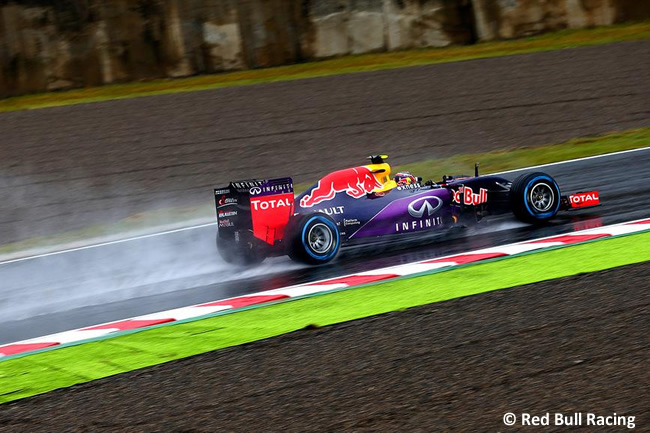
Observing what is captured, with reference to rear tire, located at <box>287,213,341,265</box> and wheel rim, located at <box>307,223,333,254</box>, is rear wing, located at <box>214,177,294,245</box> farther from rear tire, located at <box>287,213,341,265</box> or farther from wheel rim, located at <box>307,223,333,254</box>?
wheel rim, located at <box>307,223,333,254</box>

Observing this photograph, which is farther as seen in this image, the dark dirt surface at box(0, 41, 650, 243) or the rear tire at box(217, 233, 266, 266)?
the dark dirt surface at box(0, 41, 650, 243)

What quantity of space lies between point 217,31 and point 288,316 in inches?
628

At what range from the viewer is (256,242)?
353 inches

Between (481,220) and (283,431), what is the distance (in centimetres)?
589

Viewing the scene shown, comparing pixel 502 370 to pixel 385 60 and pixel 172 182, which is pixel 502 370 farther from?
pixel 385 60

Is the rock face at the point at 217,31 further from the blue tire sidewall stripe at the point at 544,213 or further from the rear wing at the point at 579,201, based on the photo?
the blue tire sidewall stripe at the point at 544,213

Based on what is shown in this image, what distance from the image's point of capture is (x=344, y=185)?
9.30 meters

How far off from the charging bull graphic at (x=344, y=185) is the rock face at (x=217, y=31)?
13.1 m

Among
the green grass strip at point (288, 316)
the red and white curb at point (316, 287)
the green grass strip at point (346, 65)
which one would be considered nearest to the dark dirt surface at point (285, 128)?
the green grass strip at point (346, 65)

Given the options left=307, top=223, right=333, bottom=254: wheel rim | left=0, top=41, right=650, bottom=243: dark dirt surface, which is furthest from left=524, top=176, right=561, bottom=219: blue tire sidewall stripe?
left=0, top=41, right=650, bottom=243: dark dirt surface

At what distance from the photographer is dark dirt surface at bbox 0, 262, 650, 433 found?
14.6 ft

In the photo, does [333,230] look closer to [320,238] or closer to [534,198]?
[320,238]

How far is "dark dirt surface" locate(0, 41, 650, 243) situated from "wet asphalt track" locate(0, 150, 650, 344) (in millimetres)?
2907

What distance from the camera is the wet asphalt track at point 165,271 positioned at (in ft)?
26.8
